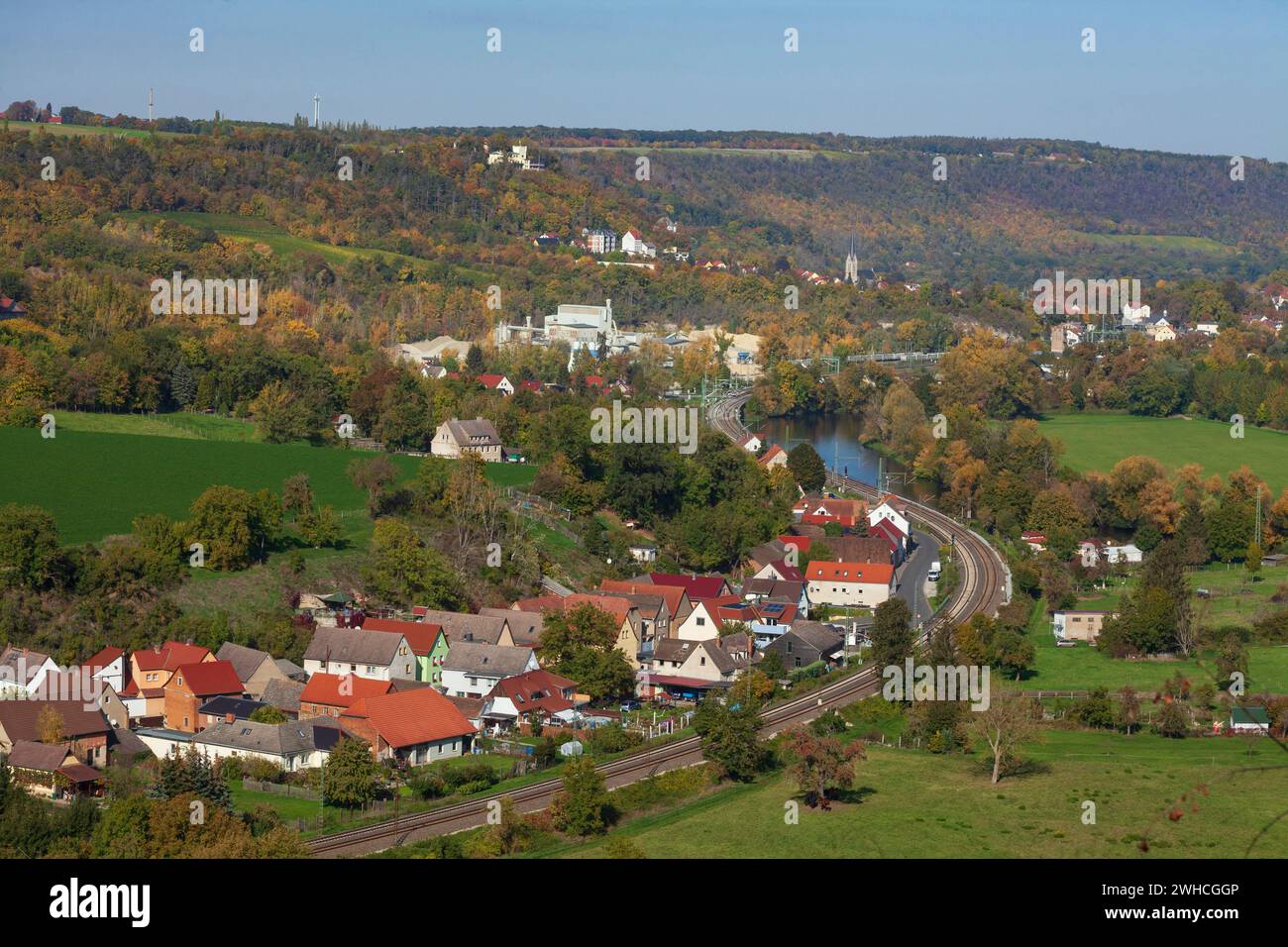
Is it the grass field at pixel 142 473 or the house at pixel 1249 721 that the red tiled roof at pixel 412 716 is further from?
the house at pixel 1249 721

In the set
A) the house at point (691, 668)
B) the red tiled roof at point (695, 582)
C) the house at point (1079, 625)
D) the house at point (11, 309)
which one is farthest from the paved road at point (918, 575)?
the house at point (11, 309)

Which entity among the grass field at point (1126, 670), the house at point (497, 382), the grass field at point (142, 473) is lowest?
the grass field at point (1126, 670)

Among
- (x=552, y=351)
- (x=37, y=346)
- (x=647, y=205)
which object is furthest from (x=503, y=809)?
(x=647, y=205)

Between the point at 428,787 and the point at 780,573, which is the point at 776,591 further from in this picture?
the point at 428,787

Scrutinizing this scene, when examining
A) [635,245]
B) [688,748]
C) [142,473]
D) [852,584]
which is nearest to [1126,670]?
[852,584]

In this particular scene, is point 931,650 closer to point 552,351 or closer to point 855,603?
point 855,603

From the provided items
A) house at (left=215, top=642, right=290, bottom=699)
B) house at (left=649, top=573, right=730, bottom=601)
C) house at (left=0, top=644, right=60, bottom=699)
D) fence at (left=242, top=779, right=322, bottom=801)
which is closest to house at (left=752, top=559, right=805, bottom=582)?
house at (left=649, top=573, right=730, bottom=601)
